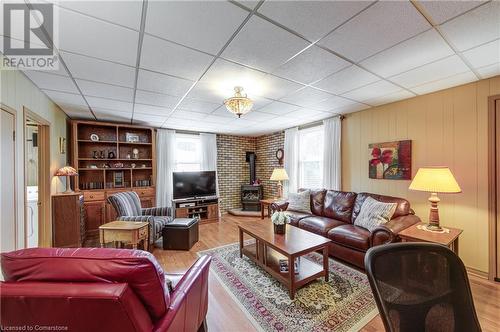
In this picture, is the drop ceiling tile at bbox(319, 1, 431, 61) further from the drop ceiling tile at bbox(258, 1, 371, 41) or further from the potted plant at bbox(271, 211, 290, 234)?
the potted plant at bbox(271, 211, 290, 234)

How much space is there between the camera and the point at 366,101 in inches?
131

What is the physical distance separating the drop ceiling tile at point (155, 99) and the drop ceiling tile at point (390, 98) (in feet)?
9.96

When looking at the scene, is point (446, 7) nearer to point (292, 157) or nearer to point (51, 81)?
point (51, 81)

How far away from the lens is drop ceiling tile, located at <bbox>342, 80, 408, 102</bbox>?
2.70 m

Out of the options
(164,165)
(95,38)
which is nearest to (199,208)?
(164,165)

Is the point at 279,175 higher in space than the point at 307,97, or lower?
lower

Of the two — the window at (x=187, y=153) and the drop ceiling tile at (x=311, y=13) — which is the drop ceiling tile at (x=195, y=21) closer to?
the drop ceiling tile at (x=311, y=13)

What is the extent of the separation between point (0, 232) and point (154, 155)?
3.10 metres

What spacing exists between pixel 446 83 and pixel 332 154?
1.98m

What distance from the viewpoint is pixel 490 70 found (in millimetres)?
2297

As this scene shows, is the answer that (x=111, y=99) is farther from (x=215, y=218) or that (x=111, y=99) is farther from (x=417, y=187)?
(x=417, y=187)

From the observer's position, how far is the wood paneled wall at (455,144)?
2535 millimetres

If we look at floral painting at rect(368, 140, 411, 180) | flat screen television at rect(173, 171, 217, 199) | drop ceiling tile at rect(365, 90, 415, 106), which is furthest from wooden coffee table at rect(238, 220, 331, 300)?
flat screen television at rect(173, 171, 217, 199)

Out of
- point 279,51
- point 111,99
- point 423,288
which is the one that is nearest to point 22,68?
point 111,99
